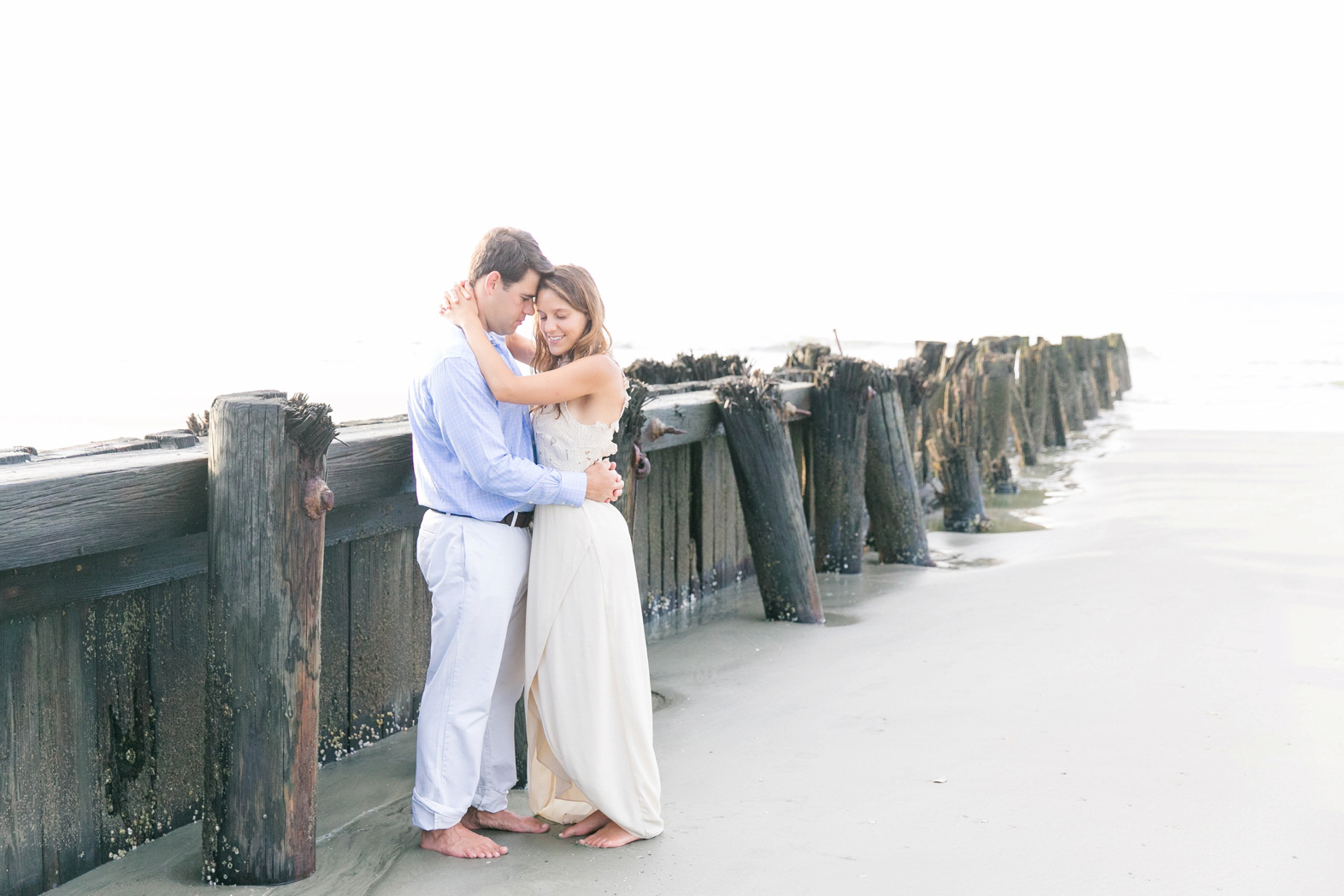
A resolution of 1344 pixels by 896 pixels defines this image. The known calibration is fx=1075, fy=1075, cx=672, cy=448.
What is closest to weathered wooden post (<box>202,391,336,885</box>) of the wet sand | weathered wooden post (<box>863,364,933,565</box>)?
the wet sand

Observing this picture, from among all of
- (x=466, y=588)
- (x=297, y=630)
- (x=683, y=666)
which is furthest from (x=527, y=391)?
(x=683, y=666)

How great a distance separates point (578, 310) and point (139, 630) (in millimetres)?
1584

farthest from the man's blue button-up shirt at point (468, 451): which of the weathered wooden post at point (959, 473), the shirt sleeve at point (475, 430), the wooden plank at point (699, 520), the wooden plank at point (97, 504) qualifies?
the weathered wooden post at point (959, 473)

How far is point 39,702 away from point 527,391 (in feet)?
5.09

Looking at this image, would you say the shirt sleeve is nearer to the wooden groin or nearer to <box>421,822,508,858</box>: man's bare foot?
the wooden groin

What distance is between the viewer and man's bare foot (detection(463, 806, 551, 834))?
135 inches

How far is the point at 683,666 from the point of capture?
5.14 meters

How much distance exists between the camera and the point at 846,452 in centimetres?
676

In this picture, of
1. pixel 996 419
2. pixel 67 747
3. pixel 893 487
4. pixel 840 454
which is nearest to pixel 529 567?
pixel 67 747

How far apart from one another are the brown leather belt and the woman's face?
52 cm

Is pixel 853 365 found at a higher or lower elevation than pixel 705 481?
higher

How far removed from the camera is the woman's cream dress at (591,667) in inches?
130

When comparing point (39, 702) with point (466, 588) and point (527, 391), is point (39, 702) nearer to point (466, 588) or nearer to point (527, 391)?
point (466, 588)

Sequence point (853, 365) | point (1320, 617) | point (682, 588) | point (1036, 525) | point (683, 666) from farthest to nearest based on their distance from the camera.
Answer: point (1036, 525), point (853, 365), point (682, 588), point (1320, 617), point (683, 666)
